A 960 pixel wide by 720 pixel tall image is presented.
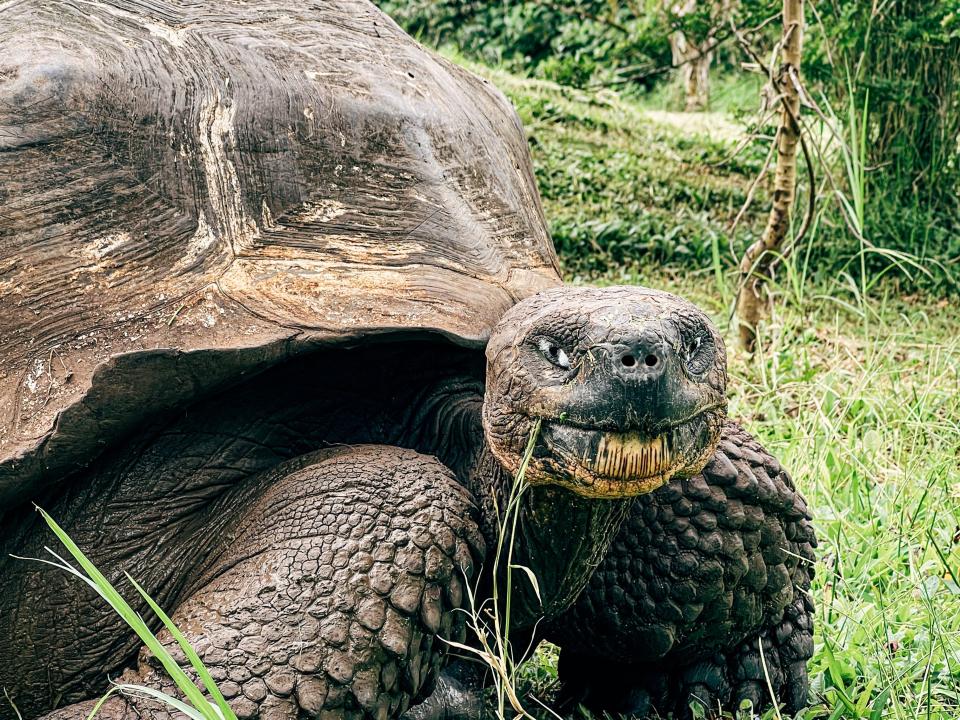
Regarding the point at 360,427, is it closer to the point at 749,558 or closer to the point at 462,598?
the point at 462,598

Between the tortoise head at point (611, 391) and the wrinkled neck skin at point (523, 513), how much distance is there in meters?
0.16

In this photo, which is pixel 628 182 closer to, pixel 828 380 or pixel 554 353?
pixel 828 380

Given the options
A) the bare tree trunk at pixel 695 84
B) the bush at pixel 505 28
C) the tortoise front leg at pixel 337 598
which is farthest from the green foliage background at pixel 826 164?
the bush at pixel 505 28

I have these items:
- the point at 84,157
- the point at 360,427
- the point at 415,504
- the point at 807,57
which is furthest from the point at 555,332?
the point at 807,57

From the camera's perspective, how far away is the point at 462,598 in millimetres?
2105

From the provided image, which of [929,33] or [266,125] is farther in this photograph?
[929,33]

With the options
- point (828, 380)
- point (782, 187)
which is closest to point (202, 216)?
point (828, 380)

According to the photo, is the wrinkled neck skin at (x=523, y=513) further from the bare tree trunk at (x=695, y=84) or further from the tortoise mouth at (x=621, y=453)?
the bare tree trunk at (x=695, y=84)

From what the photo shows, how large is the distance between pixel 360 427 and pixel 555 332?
2.27 feet

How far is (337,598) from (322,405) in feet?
1.76

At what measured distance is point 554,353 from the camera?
191cm

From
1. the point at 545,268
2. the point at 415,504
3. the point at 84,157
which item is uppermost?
the point at 84,157

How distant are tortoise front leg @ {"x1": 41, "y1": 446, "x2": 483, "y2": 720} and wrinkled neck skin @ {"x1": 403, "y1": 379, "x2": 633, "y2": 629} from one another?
9cm

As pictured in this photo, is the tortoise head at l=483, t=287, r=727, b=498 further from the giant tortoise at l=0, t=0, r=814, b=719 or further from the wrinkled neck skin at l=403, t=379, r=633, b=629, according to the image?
the wrinkled neck skin at l=403, t=379, r=633, b=629
